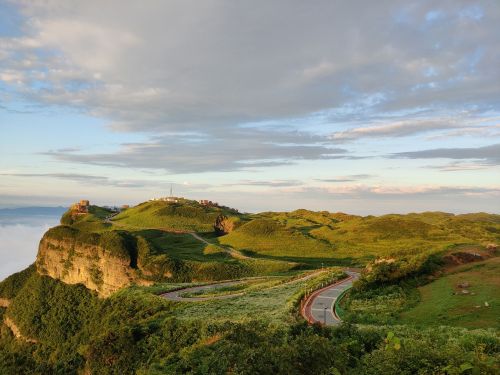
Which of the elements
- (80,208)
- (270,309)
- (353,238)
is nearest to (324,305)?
(270,309)

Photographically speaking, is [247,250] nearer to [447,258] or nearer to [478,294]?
[447,258]

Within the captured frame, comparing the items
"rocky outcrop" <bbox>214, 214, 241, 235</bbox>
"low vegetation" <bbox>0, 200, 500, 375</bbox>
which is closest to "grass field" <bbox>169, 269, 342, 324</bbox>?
"low vegetation" <bbox>0, 200, 500, 375</bbox>

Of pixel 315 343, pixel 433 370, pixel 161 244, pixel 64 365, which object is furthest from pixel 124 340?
pixel 161 244

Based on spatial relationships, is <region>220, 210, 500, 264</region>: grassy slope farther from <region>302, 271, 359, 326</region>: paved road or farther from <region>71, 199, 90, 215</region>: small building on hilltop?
<region>71, 199, 90, 215</region>: small building on hilltop

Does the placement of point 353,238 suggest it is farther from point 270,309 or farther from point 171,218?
point 270,309

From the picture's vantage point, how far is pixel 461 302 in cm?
3128

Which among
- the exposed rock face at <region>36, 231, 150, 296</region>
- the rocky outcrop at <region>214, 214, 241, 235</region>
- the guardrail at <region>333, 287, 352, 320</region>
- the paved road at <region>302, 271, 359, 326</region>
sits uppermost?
the rocky outcrop at <region>214, 214, 241, 235</region>

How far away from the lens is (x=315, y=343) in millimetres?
16062

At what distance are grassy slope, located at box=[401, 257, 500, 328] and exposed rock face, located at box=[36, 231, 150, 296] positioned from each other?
62.0 m

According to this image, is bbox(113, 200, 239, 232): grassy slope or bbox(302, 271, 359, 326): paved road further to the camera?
bbox(113, 200, 239, 232): grassy slope

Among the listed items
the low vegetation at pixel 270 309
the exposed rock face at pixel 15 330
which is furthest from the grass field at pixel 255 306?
the exposed rock face at pixel 15 330

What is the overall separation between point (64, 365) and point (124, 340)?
10752 mm

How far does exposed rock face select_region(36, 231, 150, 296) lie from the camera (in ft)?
291

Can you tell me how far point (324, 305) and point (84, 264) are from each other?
243ft
